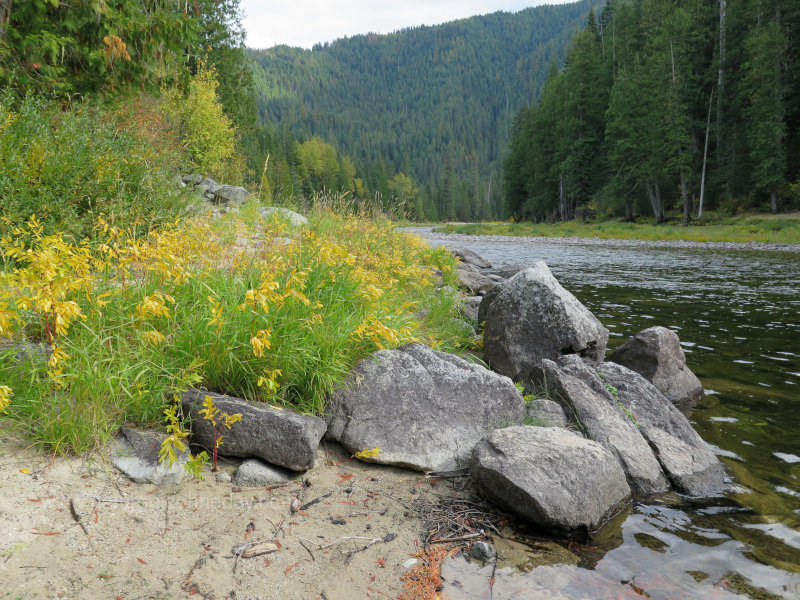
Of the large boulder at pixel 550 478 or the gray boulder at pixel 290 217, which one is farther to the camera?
the gray boulder at pixel 290 217

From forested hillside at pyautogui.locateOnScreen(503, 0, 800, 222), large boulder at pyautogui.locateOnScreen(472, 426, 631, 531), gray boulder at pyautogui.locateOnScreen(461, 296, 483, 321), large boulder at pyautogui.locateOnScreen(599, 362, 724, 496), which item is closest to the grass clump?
large boulder at pyautogui.locateOnScreen(472, 426, 631, 531)

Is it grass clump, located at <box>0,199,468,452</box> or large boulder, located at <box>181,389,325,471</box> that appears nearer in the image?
grass clump, located at <box>0,199,468,452</box>

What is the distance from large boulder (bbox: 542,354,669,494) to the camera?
12.3 ft

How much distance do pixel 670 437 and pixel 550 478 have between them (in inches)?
65.8

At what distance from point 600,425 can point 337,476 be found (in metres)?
2.21

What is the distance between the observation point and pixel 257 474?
3.14 m

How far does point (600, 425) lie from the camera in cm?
407

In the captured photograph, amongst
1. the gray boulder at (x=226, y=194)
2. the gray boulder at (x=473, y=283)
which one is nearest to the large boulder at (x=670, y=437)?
the gray boulder at (x=473, y=283)

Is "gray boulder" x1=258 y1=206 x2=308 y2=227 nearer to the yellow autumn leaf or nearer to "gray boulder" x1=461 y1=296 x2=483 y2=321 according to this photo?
"gray boulder" x1=461 y1=296 x2=483 y2=321

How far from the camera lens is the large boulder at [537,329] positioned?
5730 mm

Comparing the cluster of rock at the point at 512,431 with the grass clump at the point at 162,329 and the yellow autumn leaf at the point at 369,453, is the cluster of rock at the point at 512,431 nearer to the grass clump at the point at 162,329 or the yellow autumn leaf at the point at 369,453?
the yellow autumn leaf at the point at 369,453

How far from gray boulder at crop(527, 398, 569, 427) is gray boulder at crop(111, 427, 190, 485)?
8.86 feet

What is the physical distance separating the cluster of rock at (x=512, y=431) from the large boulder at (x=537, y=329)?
35 centimetres

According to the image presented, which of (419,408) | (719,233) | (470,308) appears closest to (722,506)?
(419,408)
